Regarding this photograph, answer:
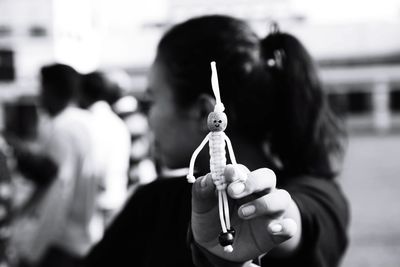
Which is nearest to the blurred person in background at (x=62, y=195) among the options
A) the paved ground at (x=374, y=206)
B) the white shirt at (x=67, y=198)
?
the white shirt at (x=67, y=198)

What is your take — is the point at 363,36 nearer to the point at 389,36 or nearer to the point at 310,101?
the point at 389,36

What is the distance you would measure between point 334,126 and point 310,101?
18 cm

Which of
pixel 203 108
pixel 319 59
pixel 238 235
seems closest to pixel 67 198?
pixel 203 108

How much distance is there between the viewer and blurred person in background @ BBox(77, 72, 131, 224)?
130 inches

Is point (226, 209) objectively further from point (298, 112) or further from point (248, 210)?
point (298, 112)

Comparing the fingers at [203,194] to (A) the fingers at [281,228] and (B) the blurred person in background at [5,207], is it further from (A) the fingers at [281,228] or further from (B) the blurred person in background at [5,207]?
(B) the blurred person in background at [5,207]

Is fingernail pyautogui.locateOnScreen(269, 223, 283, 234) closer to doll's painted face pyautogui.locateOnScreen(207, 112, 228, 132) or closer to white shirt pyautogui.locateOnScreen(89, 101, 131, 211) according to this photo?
doll's painted face pyautogui.locateOnScreen(207, 112, 228, 132)

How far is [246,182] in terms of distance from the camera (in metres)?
0.68

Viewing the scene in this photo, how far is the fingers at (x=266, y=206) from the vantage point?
0.70 m

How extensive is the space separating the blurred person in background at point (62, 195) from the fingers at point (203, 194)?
2.33 meters

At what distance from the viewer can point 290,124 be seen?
1.41 m

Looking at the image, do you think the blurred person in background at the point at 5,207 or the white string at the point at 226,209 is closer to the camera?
the white string at the point at 226,209

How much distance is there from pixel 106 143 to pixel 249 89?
7.42ft

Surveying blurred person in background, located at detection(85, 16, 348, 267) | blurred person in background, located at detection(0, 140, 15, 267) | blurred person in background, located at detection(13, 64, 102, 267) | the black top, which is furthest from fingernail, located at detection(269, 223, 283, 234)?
blurred person in background, located at detection(0, 140, 15, 267)
